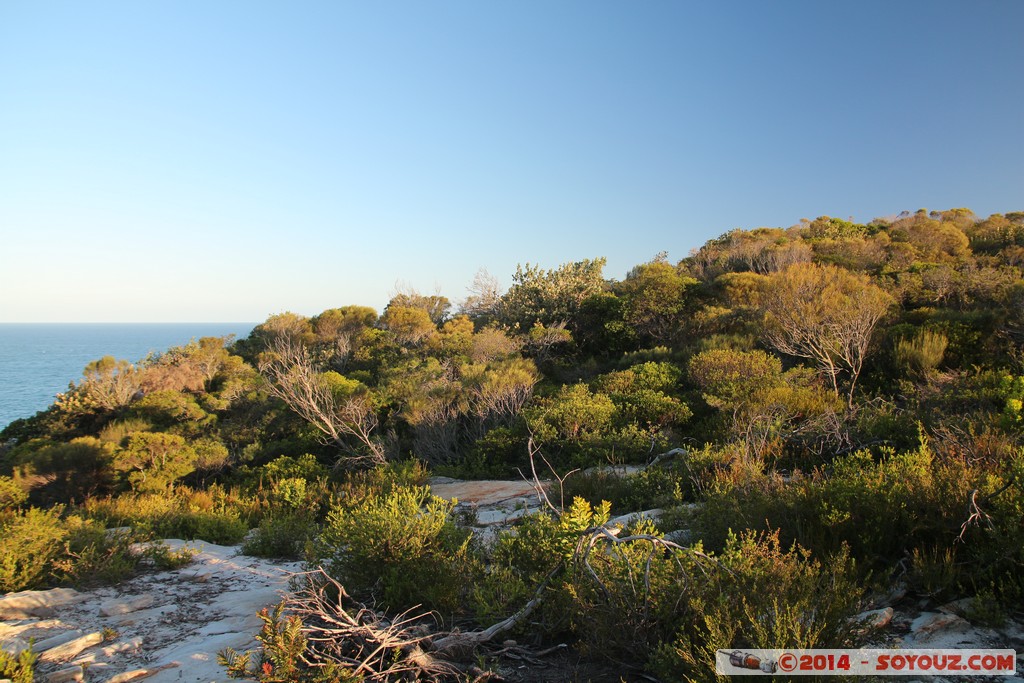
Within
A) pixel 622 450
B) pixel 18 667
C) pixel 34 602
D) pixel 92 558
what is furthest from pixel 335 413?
pixel 18 667

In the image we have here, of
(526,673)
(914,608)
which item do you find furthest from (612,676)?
(914,608)

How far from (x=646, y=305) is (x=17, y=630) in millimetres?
19512

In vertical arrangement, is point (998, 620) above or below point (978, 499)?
below

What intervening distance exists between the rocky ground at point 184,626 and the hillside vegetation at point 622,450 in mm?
165

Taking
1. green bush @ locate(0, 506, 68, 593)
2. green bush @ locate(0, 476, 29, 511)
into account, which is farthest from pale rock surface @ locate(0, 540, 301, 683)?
green bush @ locate(0, 476, 29, 511)

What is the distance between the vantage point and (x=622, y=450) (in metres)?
9.57

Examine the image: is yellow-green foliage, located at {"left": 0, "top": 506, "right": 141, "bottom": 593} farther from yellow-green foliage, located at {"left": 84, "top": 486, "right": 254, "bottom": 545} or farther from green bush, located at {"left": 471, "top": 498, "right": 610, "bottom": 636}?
green bush, located at {"left": 471, "top": 498, "right": 610, "bottom": 636}

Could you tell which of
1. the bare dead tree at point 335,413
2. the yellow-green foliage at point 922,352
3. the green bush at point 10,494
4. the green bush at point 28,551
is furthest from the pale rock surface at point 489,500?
the yellow-green foliage at point 922,352

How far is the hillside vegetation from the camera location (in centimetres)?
314

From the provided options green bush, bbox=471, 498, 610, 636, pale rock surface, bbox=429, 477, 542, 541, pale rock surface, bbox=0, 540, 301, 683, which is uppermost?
green bush, bbox=471, 498, 610, 636

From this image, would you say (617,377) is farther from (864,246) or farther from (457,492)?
(864,246)

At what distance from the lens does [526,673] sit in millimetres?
3037

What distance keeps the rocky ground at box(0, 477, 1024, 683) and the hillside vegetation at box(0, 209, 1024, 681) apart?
0.54 ft

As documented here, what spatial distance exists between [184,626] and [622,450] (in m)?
7.12
